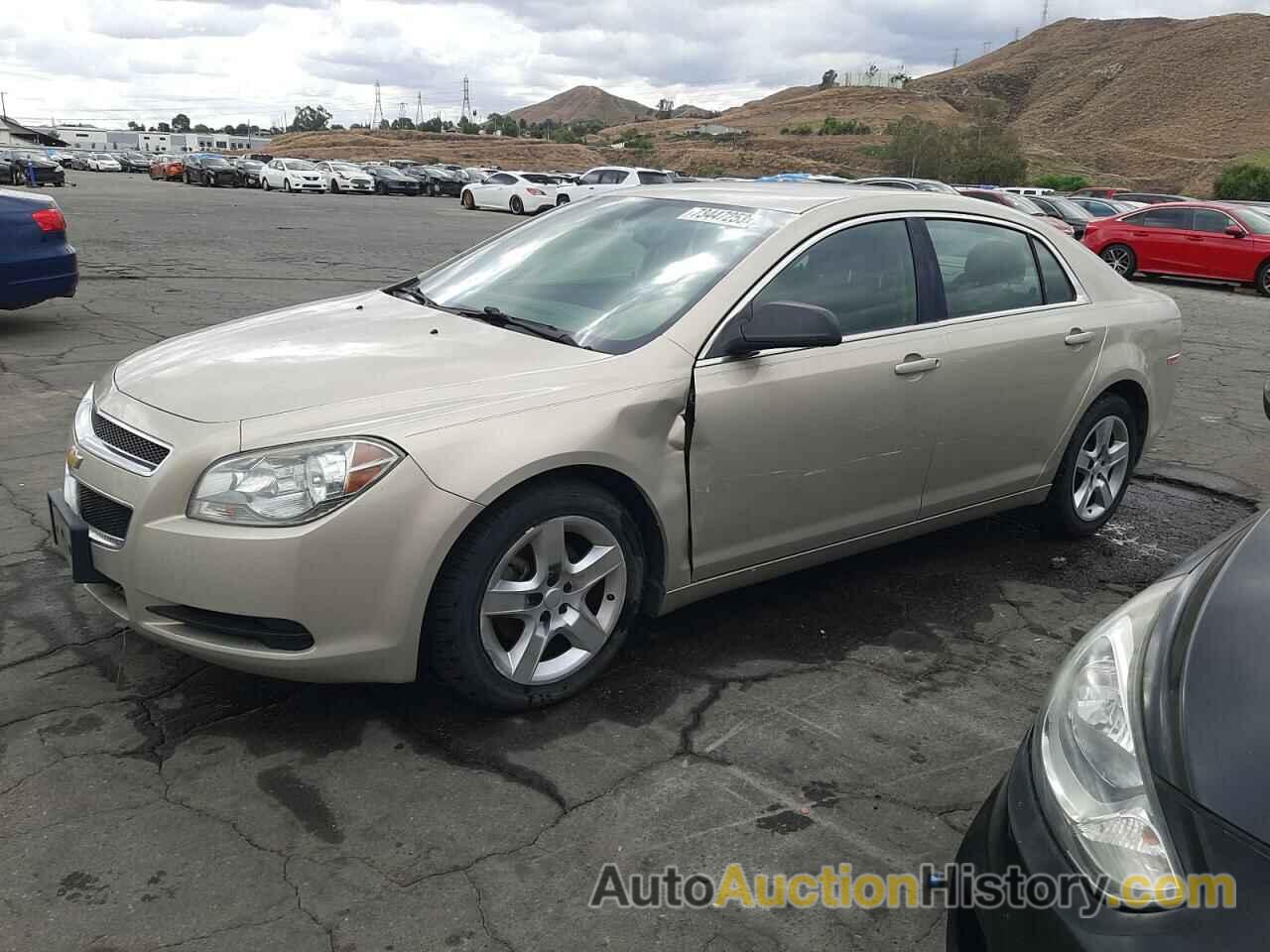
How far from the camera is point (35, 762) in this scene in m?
2.92

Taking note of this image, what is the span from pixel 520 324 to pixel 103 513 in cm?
143

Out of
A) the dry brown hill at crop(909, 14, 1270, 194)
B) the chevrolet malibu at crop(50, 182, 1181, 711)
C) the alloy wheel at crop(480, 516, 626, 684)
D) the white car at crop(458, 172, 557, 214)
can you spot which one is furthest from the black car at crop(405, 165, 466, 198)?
the alloy wheel at crop(480, 516, 626, 684)

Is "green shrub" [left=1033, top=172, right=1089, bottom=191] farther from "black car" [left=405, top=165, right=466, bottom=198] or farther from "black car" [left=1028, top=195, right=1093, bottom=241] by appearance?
"black car" [left=1028, top=195, right=1093, bottom=241]

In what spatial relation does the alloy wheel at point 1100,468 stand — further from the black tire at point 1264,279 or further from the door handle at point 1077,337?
the black tire at point 1264,279

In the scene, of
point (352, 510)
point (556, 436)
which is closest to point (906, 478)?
point (556, 436)

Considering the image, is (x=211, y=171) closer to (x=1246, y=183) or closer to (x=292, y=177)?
(x=292, y=177)

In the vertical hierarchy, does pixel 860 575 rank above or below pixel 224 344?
below

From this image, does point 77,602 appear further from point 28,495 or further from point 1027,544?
point 1027,544

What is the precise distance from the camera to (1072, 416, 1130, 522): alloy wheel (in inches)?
193

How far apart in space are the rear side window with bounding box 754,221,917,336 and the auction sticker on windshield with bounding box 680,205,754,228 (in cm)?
27

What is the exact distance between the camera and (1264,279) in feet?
58.0

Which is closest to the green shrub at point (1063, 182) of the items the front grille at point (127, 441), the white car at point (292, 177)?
the white car at point (292, 177)

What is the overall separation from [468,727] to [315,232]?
65.9 feet

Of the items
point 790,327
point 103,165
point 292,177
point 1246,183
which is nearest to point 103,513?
point 790,327
